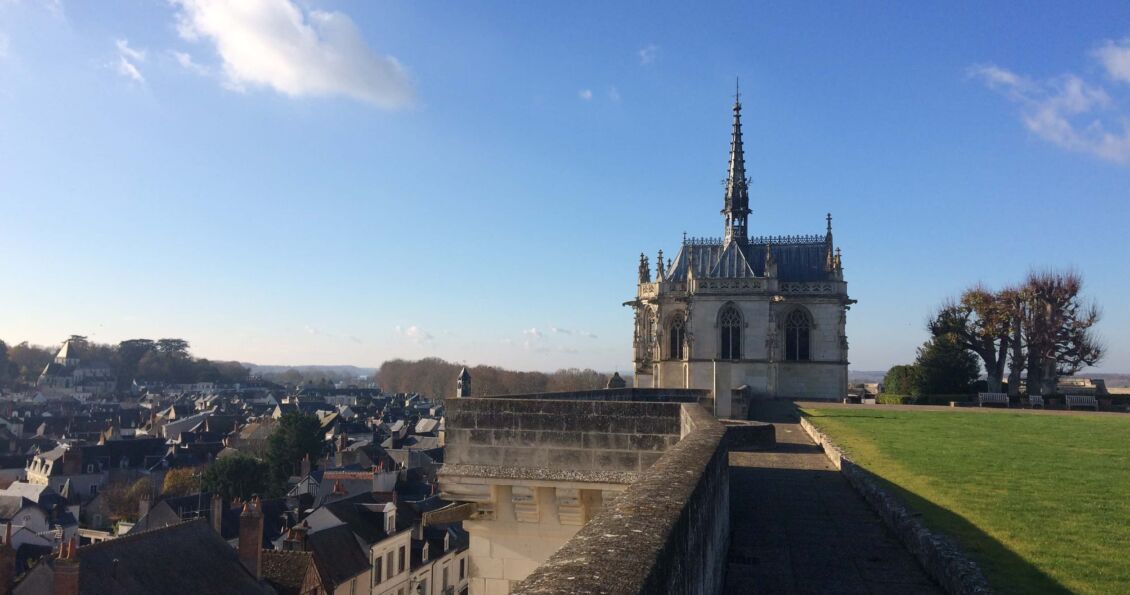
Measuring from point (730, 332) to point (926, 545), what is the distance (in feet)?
109

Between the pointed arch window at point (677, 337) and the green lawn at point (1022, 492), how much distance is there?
20.3m

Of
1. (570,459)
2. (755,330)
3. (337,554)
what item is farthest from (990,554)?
(755,330)

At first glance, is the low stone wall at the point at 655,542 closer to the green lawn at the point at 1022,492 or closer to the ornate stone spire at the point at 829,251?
the green lawn at the point at 1022,492

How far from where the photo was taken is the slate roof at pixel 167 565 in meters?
22.7

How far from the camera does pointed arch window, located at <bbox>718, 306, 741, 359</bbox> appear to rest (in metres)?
40.4

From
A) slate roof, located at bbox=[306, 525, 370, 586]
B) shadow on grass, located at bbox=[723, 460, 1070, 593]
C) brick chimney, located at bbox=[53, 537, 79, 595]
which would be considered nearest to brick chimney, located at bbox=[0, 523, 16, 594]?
brick chimney, located at bbox=[53, 537, 79, 595]

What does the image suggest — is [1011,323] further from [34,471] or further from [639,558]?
[34,471]

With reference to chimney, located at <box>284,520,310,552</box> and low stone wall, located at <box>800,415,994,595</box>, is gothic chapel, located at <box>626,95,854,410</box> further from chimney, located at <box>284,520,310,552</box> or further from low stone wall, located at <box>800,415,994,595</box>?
low stone wall, located at <box>800,415,994,595</box>

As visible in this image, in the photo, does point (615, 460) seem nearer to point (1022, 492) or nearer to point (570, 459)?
point (570, 459)

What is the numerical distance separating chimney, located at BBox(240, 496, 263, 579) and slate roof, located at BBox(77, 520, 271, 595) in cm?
31

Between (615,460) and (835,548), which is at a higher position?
(615,460)

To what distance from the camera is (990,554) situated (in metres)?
7.20

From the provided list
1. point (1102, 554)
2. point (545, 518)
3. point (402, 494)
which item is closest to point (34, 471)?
point (402, 494)

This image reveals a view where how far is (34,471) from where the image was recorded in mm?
67375
